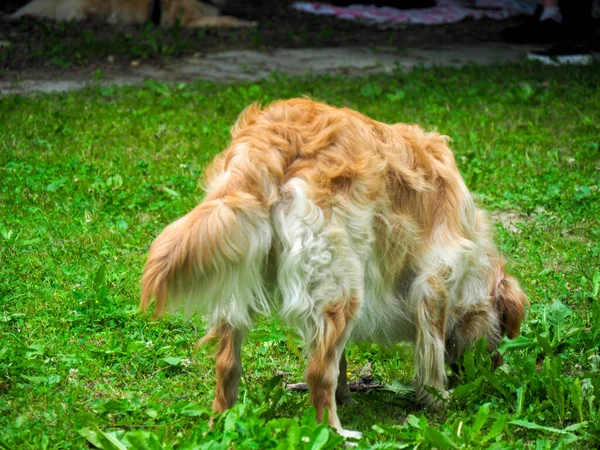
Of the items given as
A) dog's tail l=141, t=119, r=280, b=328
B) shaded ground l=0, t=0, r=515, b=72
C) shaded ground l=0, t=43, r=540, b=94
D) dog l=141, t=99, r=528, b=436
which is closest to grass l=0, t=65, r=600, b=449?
dog l=141, t=99, r=528, b=436

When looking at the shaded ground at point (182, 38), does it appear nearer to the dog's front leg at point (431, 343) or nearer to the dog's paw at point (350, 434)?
the dog's front leg at point (431, 343)

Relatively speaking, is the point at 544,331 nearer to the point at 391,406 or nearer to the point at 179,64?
the point at 391,406

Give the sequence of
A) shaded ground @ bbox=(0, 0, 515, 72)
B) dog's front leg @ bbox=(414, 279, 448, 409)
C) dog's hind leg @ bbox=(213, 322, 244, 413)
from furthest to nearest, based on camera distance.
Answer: shaded ground @ bbox=(0, 0, 515, 72) → dog's front leg @ bbox=(414, 279, 448, 409) → dog's hind leg @ bbox=(213, 322, 244, 413)

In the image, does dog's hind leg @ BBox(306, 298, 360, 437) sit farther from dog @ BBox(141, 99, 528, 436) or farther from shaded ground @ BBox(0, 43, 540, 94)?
shaded ground @ BBox(0, 43, 540, 94)

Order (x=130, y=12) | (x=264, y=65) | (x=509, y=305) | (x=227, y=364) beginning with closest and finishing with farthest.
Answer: (x=227, y=364), (x=509, y=305), (x=264, y=65), (x=130, y=12)

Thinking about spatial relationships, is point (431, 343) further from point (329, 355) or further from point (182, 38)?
point (182, 38)

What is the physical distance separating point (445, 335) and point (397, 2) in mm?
11154

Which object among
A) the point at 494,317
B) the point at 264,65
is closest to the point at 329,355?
the point at 494,317

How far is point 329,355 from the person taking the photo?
2.97 metres

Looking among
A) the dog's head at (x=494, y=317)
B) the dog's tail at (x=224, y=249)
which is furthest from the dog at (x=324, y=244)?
the dog's head at (x=494, y=317)

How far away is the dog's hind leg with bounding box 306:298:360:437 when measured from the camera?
294 cm

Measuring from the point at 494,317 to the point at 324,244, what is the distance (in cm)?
124

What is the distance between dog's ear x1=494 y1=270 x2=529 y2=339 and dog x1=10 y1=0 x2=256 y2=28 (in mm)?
9125

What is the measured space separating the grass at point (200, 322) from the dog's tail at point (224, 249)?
0.44 meters
